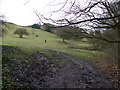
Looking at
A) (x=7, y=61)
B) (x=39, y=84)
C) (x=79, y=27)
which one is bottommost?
(x=39, y=84)

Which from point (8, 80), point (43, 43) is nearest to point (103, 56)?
point (43, 43)

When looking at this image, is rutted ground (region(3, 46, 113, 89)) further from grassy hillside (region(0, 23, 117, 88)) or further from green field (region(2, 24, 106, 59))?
green field (region(2, 24, 106, 59))

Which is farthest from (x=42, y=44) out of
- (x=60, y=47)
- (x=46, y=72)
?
(x=46, y=72)

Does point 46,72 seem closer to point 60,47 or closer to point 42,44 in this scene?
point 60,47

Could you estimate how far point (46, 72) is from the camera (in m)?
20.7

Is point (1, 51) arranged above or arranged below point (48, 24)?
below

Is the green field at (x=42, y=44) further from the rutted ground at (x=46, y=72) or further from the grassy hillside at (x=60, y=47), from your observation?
the rutted ground at (x=46, y=72)

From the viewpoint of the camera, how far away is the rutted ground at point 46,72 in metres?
17.5

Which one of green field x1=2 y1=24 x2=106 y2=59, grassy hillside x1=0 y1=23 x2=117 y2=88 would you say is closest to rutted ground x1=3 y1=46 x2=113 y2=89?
grassy hillside x1=0 y1=23 x2=117 y2=88

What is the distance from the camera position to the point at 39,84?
58.2 ft

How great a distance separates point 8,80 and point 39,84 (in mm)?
2626

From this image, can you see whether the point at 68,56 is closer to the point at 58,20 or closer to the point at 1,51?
the point at 1,51

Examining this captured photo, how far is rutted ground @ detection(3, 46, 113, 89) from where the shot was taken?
→ 17.5 m

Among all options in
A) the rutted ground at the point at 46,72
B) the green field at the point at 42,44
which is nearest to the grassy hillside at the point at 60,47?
the green field at the point at 42,44
